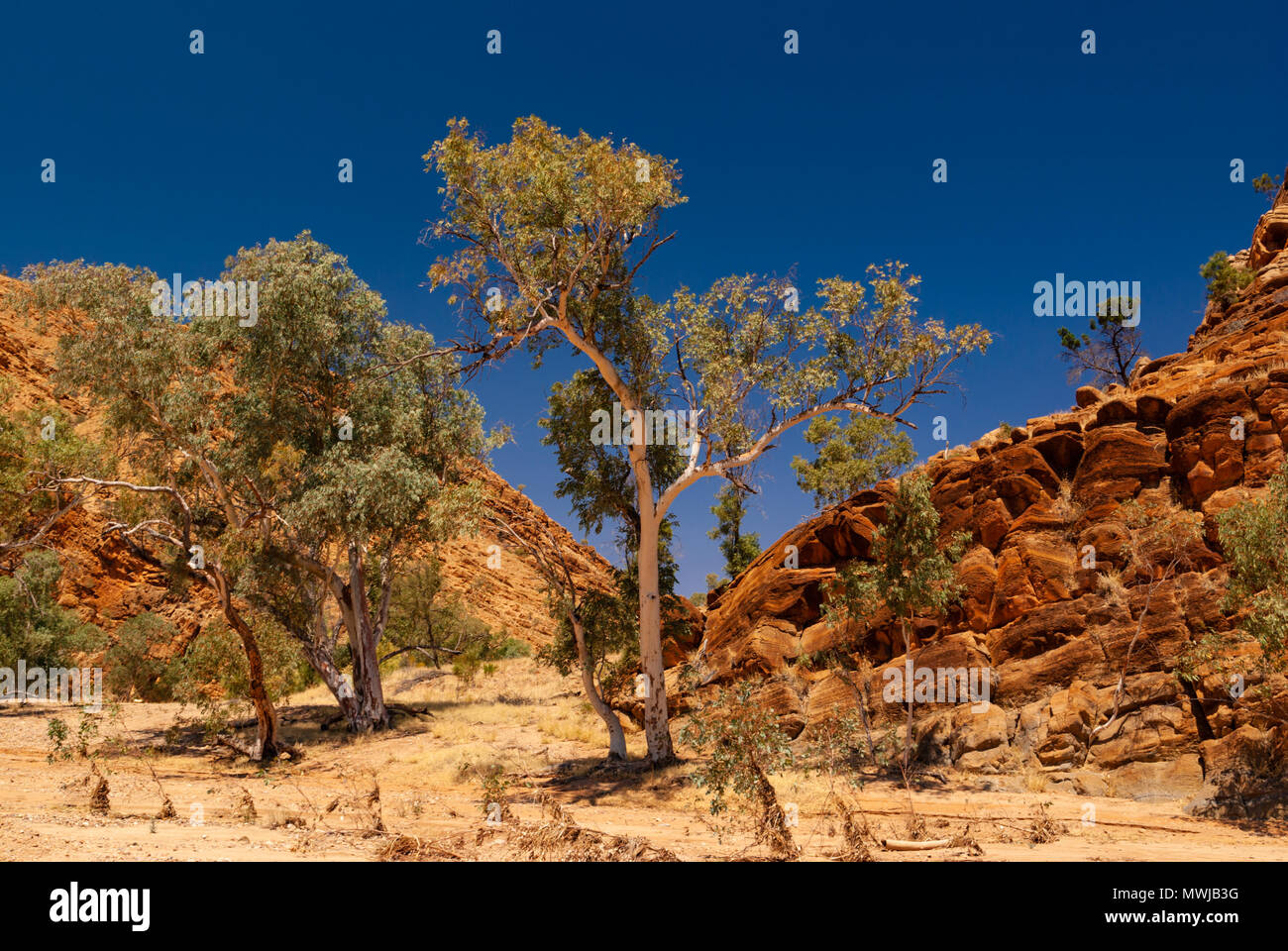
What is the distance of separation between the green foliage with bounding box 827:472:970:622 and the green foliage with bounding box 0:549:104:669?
2680cm

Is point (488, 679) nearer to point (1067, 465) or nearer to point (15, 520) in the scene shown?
point (15, 520)

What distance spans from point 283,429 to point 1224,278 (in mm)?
34698

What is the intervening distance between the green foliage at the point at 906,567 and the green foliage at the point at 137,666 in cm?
2898

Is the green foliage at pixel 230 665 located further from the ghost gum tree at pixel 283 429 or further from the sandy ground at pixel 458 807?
the sandy ground at pixel 458 807

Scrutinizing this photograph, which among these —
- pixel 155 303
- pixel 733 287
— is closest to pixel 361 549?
pixel 155 303

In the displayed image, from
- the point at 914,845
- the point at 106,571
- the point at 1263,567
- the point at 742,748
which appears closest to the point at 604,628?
the point at 742,748

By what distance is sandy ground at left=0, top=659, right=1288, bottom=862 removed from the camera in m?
9.40

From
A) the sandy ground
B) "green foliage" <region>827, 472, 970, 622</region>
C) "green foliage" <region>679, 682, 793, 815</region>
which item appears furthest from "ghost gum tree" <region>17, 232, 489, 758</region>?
"green foliage" <region>679, 682, 793, 815</region>

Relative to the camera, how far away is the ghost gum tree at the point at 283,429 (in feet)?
69.5

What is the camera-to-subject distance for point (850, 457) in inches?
1657

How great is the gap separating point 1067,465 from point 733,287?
34.1 feet

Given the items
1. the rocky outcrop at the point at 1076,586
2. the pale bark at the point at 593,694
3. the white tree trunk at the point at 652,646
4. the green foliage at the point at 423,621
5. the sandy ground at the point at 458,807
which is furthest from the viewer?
the green foliage at the point at 423,621

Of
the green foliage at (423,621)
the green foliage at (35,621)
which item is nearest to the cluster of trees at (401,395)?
the green foliage at (35,621)

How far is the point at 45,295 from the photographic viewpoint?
21.1 metres
